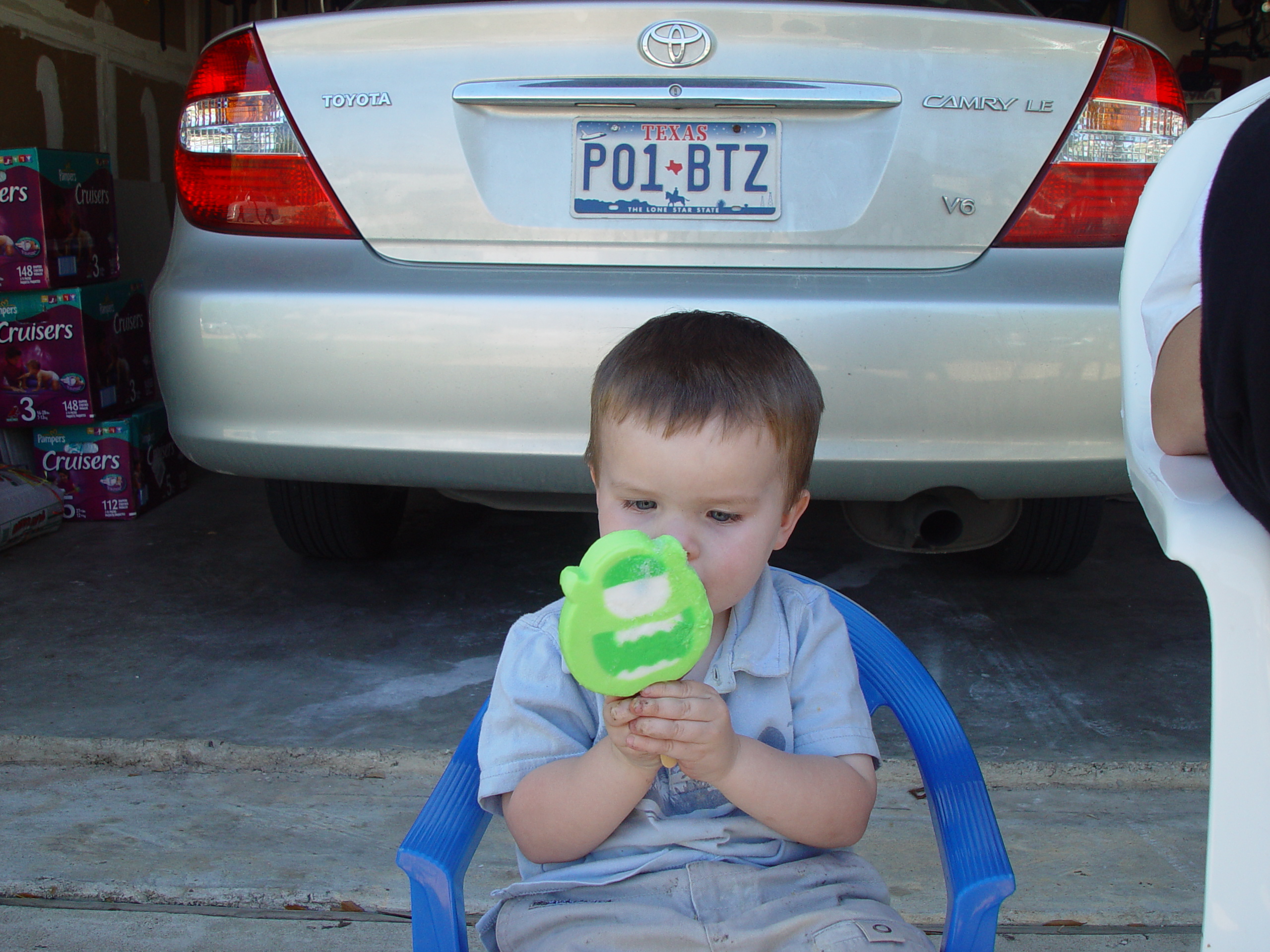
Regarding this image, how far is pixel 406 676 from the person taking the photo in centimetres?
258

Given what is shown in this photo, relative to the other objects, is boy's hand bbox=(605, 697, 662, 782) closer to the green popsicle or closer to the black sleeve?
the green popsicle

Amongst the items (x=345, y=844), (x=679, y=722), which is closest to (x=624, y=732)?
(x=679, y=722)

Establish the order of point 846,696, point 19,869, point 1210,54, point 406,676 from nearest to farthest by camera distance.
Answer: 1. point 846,696
2. point 19,869
3. point 406,676
4. point 1210,54

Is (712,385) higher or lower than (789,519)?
higher

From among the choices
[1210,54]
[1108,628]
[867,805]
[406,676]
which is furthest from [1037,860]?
[1210,54]

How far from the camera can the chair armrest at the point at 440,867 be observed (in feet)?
3.79

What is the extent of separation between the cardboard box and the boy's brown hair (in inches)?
124

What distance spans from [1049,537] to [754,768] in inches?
84.7

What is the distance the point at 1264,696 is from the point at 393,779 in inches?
65.1

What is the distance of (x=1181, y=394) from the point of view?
99 cm

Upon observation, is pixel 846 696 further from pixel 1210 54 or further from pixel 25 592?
pixel 1210 54

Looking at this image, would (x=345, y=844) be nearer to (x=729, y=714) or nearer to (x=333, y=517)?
(x=729, y=714)

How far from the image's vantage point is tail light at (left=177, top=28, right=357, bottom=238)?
2188 mm

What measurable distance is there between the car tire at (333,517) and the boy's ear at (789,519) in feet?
6.02
